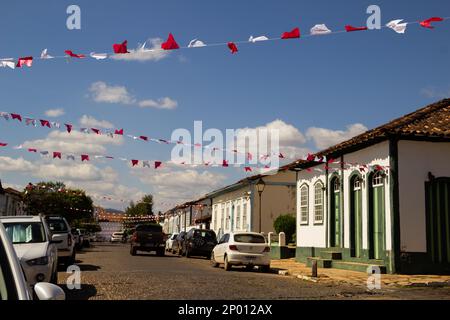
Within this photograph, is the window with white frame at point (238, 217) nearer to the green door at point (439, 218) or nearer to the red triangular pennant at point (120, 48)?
the green door at point (439, 218)

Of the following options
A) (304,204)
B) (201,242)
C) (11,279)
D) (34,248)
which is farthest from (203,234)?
(11,279)

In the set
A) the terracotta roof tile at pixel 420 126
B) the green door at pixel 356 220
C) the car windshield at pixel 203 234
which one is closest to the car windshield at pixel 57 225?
the car windshield at pixel 203 234

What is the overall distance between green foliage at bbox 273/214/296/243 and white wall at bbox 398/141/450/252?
17054 mm

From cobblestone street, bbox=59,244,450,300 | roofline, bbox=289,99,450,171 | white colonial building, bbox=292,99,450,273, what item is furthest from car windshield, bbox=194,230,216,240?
cobblestone street, bbox=59,244,450,300

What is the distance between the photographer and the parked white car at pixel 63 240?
66.6 ft

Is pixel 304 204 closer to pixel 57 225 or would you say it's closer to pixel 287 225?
pixel 287 225

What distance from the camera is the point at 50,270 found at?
36.0ft

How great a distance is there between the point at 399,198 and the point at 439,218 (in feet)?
5.48

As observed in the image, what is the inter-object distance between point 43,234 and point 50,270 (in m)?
1.82

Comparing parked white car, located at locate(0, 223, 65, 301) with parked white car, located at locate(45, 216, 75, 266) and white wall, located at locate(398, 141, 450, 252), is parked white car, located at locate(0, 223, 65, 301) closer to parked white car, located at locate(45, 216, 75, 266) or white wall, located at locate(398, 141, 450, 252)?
parked white car, located at locate(45, 216, 75, 266)

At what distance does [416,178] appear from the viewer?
19312 millimetres
